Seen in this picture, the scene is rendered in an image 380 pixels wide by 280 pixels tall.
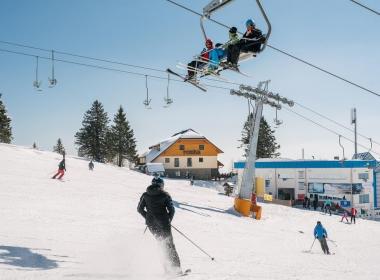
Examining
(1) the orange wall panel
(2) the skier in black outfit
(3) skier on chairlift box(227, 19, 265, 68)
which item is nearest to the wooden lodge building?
(1) the orange wall panel

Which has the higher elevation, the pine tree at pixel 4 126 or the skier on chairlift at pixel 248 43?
the pine tree at pixel 4 126

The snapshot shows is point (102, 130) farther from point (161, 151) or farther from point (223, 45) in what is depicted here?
point (223, 45)

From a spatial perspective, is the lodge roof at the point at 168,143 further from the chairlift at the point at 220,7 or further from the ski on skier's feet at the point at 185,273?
the ski on skier's feet at the point at 185,273

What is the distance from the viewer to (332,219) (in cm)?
3036

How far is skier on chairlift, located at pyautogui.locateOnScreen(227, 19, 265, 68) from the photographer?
32.9ft

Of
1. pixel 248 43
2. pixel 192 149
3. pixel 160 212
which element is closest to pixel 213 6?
pixel 248 43

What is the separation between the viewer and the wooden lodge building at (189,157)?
6788 centimetres

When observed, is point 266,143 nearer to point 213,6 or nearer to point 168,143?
point 168,143

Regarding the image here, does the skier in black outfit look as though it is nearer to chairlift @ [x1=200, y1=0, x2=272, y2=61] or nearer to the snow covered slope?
the snow covered slope

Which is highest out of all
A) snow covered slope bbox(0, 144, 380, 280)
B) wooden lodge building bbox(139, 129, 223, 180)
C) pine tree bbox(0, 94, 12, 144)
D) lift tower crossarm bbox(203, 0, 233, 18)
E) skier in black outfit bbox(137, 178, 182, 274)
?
pine tree bbox(0, 94, 12, 144)

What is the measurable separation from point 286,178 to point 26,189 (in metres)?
29.2

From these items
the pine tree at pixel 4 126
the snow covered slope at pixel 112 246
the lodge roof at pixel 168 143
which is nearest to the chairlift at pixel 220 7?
the snow covered slope at pixel 112 246

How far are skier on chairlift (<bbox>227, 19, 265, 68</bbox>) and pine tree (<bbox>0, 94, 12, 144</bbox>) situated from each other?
62.7 metres

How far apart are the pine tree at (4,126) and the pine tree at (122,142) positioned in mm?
18819
